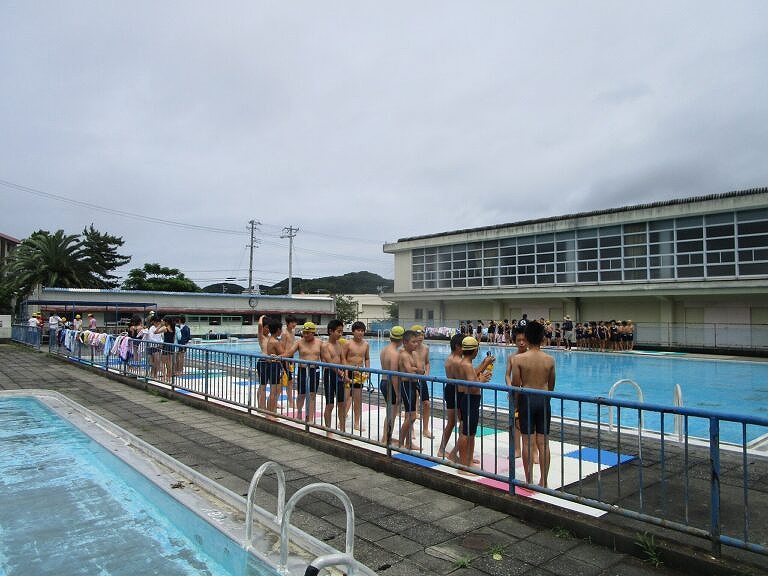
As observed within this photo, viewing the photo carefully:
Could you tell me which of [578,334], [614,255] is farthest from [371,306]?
[578,334]

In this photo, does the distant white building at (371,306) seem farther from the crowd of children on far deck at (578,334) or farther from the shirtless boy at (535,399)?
the shirtless boy at (535,399)

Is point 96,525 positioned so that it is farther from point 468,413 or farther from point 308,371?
point 468,413

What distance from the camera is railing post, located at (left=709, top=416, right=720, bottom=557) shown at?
3.64 meters

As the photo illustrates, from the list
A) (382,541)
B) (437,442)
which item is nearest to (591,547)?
(382,541)

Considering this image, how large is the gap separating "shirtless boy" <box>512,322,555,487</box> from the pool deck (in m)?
0.49

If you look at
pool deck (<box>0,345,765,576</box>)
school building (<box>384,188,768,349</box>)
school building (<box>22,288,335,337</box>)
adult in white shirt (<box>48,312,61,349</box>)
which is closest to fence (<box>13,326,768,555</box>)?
pool deck (<box>0,345,765,576</box>)

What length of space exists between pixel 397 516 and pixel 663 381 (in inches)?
558

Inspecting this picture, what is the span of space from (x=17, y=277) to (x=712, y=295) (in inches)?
1736

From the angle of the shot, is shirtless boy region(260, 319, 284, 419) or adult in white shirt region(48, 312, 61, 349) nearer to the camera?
shirtless boy region(260, 319, 284, 419)

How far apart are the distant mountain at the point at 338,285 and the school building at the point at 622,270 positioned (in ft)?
231

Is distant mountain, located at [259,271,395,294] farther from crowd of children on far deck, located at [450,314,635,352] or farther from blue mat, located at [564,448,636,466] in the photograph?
blue mat, located at [564,448,636,466]

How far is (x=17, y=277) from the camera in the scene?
124 feet

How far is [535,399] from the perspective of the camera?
16.5ft

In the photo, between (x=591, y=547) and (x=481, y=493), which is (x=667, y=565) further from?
(x=481, y=493)
